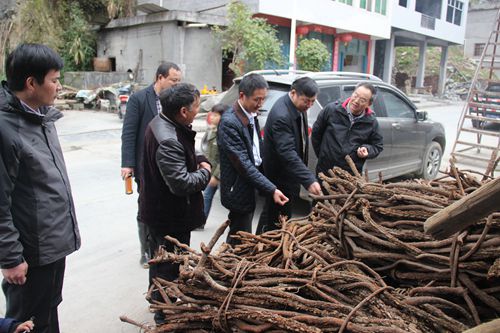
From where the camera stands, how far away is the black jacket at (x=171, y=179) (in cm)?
253

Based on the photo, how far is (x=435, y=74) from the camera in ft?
112

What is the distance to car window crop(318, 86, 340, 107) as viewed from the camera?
5.18 m

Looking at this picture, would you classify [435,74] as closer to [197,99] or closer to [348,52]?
[348,52]

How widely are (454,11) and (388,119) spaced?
96.2 feet

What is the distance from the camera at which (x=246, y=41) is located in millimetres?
13953

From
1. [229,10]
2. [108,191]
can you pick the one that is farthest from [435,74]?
[108,191]

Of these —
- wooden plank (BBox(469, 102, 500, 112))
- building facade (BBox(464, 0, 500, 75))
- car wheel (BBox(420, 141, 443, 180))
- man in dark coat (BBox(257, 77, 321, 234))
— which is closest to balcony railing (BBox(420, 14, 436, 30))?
building facade (BBox(464, 0, 500, 75))

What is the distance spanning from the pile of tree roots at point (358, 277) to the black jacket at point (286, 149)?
1.44 meters

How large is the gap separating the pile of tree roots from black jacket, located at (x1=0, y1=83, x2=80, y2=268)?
61cm

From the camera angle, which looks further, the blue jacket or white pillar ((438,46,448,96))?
white pillar ((438,46,448,96))

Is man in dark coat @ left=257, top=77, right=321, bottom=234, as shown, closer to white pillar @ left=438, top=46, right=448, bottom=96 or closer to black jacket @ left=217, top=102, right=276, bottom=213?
black jacket @ left=217, top=102, right=276, bottom=213

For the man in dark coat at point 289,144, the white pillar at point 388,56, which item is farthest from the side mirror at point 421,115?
the white pillar at point 388,56

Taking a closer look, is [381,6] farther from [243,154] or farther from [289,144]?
[243,154]

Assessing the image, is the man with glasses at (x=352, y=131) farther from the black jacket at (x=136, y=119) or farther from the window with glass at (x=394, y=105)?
the window with glass at (x=394, y=105)
